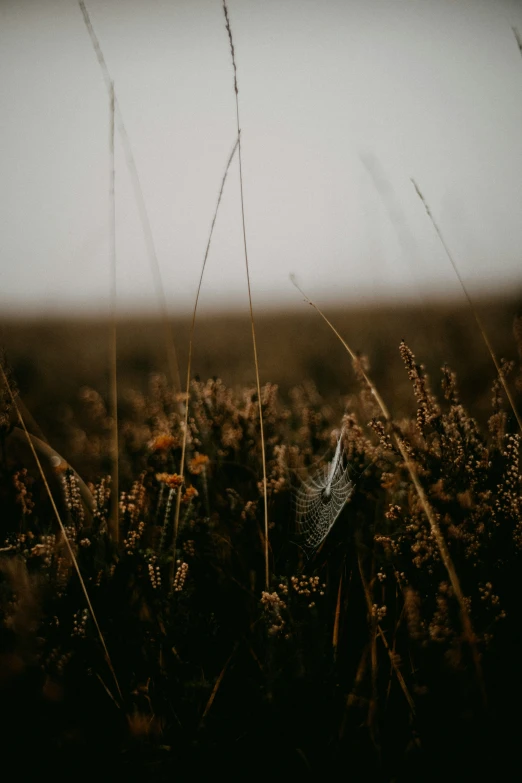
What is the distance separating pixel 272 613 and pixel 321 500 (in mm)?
562

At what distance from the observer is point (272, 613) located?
1.38 m

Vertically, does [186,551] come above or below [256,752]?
above

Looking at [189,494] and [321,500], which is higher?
[189,494]

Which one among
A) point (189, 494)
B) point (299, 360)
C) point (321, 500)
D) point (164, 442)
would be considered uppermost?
point (299, 360)

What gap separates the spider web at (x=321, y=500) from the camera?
169 cm

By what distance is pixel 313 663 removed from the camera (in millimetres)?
1224

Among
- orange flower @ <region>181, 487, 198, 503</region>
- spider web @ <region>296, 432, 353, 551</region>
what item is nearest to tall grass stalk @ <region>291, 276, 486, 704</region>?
spider web @ <region>296, 432, 353, 551</region>

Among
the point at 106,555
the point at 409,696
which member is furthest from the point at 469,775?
the point at 106,555

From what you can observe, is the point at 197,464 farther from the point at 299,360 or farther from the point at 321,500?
the point at 299,360

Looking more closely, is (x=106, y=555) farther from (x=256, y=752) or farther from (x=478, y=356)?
(x=478, y=356)

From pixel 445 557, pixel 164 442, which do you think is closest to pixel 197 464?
pixel 164 442

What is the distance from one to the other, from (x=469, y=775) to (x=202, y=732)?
23.3 inches

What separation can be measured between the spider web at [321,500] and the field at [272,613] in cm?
Result: 2

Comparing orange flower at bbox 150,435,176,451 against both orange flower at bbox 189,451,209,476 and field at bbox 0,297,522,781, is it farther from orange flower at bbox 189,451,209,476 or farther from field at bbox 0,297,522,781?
orange flower at bbox 189,451,209,476
